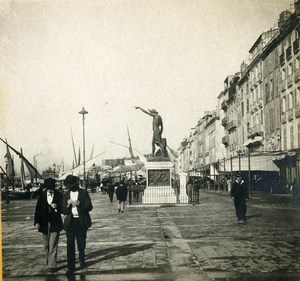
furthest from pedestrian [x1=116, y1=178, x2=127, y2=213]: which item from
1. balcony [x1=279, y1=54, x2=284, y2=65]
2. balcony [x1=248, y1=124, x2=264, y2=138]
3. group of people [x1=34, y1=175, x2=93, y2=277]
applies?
balcony [x1=248, y1=124, x2=264, y2=138]

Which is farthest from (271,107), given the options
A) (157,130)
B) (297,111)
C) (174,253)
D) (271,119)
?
(174,253)

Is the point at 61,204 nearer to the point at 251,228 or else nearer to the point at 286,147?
the point at 251,228

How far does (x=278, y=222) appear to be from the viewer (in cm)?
1539

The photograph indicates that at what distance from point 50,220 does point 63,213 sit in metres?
0.36

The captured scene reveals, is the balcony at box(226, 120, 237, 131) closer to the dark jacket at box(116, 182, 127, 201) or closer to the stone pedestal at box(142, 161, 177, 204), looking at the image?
the stone pedestal at box(142, 161, 177, 204)

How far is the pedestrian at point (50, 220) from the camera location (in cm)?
813

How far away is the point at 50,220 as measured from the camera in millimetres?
8195

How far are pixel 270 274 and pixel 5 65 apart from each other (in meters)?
6.49

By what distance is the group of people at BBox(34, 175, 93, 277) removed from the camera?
7.96m

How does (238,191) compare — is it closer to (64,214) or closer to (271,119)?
(64,214)

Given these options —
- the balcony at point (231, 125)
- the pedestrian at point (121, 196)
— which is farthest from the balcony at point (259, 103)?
A: the pedestrian at point (121, 196)

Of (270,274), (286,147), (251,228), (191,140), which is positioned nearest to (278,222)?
(251,228)

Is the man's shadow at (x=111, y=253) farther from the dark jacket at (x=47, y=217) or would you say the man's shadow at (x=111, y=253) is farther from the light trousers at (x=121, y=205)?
the light trousers at (x=121, y=205)

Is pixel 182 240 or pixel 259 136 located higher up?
pixel 259 136
